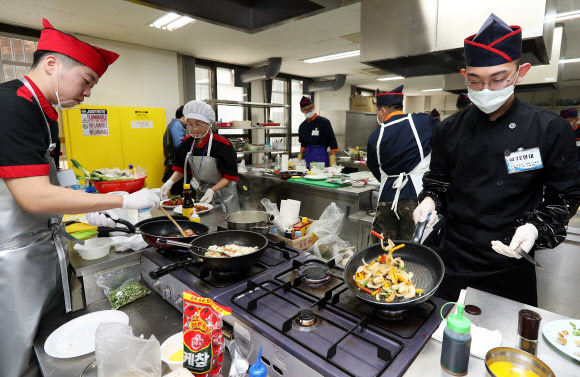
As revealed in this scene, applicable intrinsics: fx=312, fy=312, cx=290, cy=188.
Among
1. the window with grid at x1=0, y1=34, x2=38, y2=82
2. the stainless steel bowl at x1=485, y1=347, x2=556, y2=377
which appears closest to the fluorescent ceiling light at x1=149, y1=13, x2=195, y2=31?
the window with grid at x1=0, y1=34, x2=38, y2=82

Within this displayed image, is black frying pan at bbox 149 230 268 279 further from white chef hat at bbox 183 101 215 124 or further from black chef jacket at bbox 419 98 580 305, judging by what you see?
white chef hat at bbox 183 101 215 124

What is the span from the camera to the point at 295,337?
94 centimetres

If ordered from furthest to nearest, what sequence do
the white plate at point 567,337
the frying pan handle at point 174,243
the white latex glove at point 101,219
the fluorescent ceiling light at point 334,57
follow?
the fluorescent ceiling light at point 334,57 → the white latex glove at point 101,219 → the frying pan handle at point 174,243 → the white plate at point 567,337

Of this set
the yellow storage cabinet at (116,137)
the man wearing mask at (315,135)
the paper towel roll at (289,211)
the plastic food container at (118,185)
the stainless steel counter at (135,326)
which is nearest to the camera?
the stainless steel counter at (135,326)

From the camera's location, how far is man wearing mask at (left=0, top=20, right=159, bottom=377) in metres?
1.16

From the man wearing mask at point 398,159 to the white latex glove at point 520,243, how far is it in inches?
69.1

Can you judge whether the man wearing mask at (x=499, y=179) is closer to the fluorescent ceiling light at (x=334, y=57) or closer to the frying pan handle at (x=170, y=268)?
the frying pan handle at (x=170, y=268)

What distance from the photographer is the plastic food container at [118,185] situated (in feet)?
7.80

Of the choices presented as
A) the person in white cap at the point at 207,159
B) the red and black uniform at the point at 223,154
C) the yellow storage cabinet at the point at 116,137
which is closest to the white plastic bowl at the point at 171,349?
the person in white cap at the point at 207,159

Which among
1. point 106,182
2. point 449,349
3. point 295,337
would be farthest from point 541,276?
point 106,182

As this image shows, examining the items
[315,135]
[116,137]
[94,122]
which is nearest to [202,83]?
[116,137]

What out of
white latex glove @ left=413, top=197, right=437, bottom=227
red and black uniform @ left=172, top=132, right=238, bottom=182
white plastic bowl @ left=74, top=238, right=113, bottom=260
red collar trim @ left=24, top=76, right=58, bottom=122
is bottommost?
white plastic bowl @ left=74, top=238, right=113, bottom=260

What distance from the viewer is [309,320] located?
1.00m

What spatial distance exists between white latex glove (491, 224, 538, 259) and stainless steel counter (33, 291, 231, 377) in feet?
3.48
